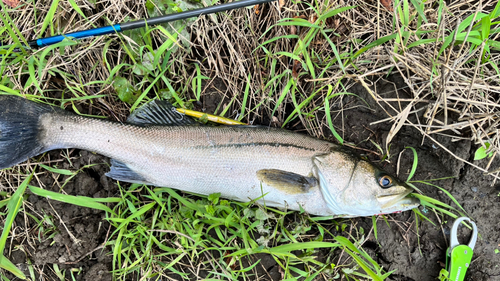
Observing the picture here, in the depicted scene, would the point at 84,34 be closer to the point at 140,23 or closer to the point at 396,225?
the point at 140,23

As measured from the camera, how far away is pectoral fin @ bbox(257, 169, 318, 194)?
2840 millimetres

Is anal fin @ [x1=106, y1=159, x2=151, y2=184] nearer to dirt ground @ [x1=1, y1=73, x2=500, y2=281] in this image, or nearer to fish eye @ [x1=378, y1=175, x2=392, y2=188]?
dirt ground @ [x1=1, y1=73, x2=500, y2=281]

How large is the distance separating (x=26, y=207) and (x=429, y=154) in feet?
14.0

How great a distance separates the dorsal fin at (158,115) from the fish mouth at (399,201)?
1997mm

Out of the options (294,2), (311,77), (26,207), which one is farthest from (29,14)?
(311,77)

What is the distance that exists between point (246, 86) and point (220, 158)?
2.90 feet

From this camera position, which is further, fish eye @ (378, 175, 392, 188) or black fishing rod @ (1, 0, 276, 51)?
black fishing rod @ (1, 0, 276, 51)

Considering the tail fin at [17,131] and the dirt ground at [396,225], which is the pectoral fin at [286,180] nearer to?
the dirt ground at [396,225]

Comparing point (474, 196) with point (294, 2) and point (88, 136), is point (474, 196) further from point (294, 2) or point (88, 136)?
point (88, 136)

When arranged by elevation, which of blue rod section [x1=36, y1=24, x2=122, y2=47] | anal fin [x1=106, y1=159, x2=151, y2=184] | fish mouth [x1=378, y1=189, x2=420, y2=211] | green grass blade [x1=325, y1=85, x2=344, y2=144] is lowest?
anal fin [x1=106, y1=159, x2=151, y2=184]

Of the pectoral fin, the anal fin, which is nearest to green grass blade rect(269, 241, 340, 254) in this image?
the pectoral fin

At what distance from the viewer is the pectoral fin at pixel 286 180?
2.84 metres

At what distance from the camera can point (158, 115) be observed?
3.10 meters

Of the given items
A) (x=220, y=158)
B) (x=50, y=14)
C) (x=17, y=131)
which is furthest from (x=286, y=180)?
(x=50, y=14)
